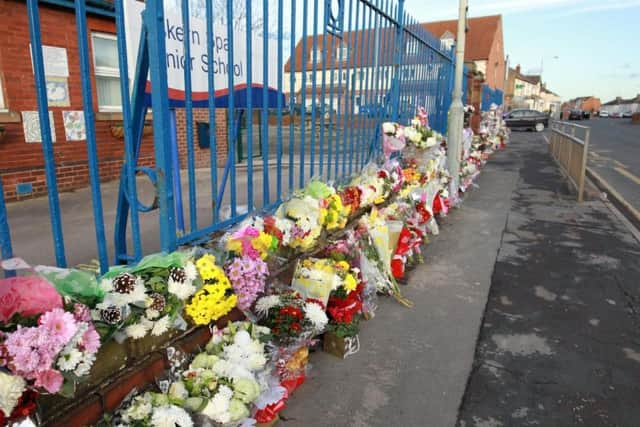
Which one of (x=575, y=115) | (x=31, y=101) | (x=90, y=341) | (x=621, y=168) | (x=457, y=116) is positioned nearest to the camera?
(x=90, y=341)

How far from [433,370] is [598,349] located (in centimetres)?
126

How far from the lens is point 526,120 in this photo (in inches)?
1200

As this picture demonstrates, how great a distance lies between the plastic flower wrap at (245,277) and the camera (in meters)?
2.31

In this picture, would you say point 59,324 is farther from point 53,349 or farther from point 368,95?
point 368,95

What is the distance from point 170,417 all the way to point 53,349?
547 mm

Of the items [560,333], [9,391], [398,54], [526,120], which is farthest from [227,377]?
[526,120]

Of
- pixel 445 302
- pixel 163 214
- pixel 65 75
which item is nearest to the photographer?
pixel 163 214

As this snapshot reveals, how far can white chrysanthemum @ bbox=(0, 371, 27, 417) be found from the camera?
4.34 ft

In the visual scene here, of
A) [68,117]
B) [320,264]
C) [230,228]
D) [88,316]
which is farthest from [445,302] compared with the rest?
[68,117]

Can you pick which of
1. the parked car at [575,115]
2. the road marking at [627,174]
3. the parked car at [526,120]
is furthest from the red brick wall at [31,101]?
the parked car at [575,115]

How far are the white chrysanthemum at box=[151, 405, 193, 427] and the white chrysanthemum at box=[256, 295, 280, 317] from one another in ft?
2.82

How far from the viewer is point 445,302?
3918mm

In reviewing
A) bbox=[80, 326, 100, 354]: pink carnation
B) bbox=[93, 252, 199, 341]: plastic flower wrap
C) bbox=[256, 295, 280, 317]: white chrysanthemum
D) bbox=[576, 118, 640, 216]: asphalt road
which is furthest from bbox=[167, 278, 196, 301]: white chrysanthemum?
bbox=[576, 118, 640, 216]: asphalt road

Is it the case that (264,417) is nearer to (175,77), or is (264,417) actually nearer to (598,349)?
(175,77)
